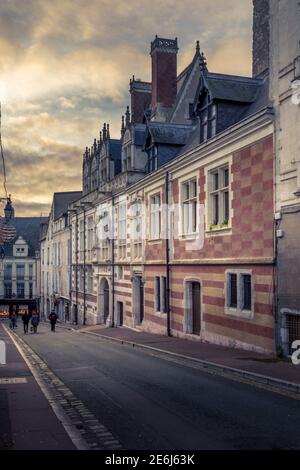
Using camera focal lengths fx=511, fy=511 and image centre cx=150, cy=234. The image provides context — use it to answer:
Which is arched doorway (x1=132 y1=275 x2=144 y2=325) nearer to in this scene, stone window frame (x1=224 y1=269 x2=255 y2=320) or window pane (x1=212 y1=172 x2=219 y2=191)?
window pane (x1=212 y1=172 x2=219 y2=191)

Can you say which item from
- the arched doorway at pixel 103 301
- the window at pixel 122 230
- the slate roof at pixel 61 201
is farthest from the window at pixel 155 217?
the slate roof at pixel 61 201

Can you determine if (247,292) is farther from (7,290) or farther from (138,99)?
(7,290)

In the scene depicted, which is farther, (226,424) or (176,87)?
(176,87)

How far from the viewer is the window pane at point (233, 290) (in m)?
18.9

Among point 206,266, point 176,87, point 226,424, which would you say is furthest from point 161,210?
point 226,424

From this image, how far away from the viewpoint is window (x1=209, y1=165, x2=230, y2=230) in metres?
20.0

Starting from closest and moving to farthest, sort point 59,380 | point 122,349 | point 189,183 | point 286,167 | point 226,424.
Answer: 1. point 226,424
2. point 59,380
3. point 286,167
4. point 122,349
5. point 189,183

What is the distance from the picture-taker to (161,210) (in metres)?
26.3

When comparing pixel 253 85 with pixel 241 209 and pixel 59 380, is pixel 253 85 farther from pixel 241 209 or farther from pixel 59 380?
pixel 59 380

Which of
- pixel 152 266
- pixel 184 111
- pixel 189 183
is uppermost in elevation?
pixel 184 111

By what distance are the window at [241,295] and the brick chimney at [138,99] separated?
2246 cm

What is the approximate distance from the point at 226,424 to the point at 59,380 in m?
6.17

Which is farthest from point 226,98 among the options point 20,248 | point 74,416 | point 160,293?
point 20,248

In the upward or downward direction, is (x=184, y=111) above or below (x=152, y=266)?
above
